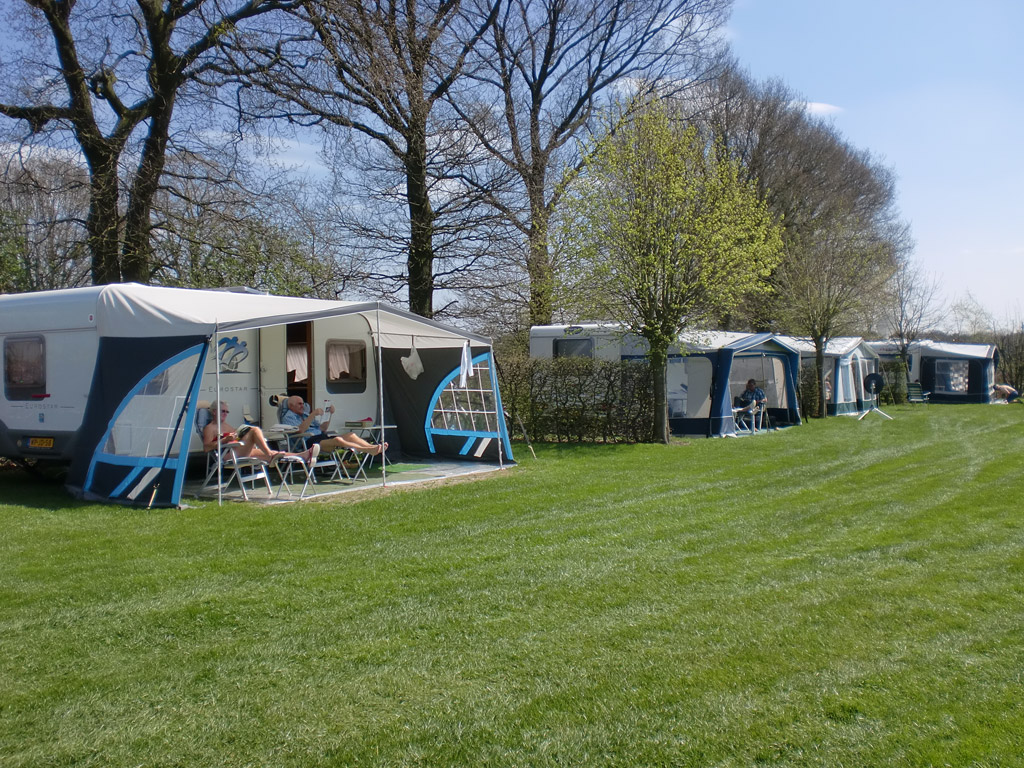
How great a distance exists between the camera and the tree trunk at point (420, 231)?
48.3 ft

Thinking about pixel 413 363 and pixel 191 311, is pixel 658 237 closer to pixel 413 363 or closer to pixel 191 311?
pixel 413 363

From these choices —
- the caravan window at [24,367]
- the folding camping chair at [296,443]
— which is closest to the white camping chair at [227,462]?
the folding camping chair at [296,443]

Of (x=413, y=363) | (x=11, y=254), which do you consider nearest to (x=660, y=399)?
(x=413, y=363)

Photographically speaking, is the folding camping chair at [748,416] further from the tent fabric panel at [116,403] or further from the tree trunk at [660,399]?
the tent fabric panel at [116,403]

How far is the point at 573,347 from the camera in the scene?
53.6ft

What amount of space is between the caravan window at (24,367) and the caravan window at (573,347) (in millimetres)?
9439

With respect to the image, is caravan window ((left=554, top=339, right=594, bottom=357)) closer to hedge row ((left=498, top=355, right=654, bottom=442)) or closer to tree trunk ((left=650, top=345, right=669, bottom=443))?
hedge row ((left=498, top=355, right=654, bottom=442))

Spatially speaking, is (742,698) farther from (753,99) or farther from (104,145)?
(753,99)

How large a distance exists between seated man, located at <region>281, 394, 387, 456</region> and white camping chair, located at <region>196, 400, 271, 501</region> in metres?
0.68

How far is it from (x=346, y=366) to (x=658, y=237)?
5.52 m

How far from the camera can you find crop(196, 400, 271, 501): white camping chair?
27.7ft

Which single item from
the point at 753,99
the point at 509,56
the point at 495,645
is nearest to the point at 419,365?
the point at 495,645

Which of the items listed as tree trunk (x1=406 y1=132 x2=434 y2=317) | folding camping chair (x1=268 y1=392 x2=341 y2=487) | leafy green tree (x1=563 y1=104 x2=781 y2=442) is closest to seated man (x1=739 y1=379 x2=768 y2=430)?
leafy green tree (x1=563 y1=104 x2=781 y2=442)

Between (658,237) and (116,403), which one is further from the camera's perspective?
(658,237)
